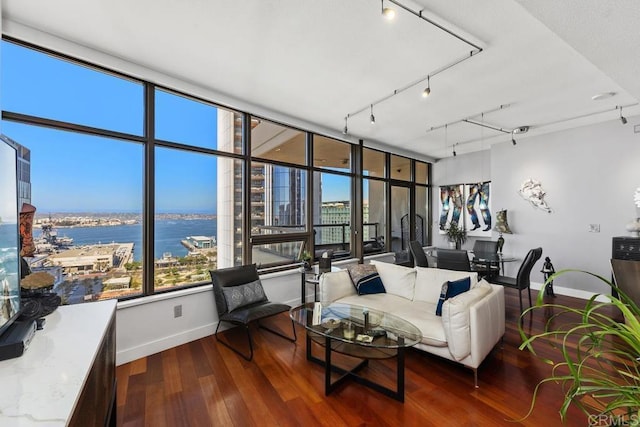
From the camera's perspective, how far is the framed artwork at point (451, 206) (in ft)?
22.7

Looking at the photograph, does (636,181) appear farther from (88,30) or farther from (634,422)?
(88,30)

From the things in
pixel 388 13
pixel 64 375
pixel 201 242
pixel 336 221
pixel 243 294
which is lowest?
pixel 243 294

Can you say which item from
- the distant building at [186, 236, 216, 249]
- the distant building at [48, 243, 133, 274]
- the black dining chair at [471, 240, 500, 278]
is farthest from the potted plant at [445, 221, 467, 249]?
the distant building at [48, 243, 133, 274]

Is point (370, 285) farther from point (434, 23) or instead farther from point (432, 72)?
point (434, 23)

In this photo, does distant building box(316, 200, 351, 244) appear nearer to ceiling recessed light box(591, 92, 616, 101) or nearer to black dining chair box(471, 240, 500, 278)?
black dining chair box(471, 240, 500, 278)

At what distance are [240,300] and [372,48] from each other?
2.98m

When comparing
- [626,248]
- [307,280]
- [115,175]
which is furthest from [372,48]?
[626,248]

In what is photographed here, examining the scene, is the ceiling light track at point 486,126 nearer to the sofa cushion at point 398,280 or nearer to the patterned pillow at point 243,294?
the sofa cushion at point 398,280

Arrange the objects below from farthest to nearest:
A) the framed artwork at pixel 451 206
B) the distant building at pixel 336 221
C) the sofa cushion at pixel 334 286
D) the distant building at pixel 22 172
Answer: the framed artwork at pixel 451 206
the distant building at pixel 336 221
the sofa cushion at pixel 334 286
the distant building at pixel 22 172

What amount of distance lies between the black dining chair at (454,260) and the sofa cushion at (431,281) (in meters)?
0.99

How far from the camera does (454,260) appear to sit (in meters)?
4.43

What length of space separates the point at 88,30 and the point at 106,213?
1674 millimetres

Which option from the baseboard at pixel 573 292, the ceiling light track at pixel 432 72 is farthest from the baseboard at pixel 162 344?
the baseboard at pixel 573 292

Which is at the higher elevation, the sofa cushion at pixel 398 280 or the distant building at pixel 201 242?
the distant building at pixel 201 242
